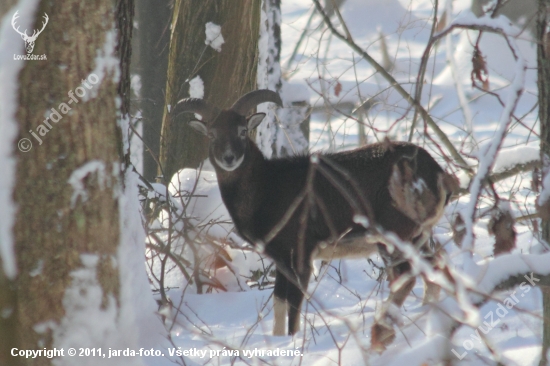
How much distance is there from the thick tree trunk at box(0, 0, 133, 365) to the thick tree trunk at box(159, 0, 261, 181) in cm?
477

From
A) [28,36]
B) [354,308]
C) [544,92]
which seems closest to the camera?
[28,36]

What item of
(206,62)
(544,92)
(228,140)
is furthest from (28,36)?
(206,62)

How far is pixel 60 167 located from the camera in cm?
349

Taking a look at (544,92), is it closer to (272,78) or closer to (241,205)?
(241,205)

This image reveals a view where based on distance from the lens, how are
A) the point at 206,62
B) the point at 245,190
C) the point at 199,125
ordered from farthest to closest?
the point at 206,62 → the point at 199,125 → the point at 245,190

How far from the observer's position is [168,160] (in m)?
8.75

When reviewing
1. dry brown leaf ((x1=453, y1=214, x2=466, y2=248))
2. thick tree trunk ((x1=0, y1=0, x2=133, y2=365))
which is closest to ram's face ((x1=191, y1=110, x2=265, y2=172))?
thick tree trunk ((x1=0, y1=0, x2=133, y2=365))

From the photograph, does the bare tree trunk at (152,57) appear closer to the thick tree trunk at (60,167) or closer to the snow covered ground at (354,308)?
the snow covered ground at (354,308)

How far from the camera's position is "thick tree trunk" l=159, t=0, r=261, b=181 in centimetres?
848

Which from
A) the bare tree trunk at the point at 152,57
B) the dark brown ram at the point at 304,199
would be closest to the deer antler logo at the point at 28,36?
the dark brown ram at the point at 304,199

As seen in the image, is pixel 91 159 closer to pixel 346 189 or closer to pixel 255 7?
Result: pixel 346 189

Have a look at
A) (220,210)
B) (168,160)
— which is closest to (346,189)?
(220,210)

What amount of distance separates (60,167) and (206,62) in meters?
5.12

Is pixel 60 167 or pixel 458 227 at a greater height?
pixel 60 167
